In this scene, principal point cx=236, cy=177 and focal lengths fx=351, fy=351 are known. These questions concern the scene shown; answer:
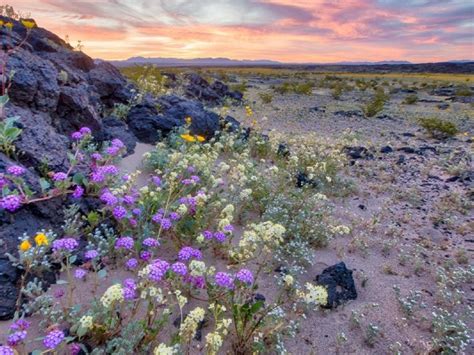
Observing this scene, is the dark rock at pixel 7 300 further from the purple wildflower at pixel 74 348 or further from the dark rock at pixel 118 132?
the dark rock at pixel 118 132

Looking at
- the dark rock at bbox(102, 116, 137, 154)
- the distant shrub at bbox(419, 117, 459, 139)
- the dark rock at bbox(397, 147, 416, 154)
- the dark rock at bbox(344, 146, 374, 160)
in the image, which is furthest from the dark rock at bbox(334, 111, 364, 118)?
the dark rock at bbox(102, 116, 137, 154)

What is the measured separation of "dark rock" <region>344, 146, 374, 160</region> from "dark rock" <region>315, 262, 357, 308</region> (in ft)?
19.3

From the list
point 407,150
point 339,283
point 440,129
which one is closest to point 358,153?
point 407,150

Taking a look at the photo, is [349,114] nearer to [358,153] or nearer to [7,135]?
[358,153]

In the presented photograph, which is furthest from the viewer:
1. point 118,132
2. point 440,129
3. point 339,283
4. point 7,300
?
point 440,129

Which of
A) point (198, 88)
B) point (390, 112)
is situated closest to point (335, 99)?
point (390, 112)

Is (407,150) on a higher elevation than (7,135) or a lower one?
lower

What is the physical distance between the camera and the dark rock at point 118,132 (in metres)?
6.36

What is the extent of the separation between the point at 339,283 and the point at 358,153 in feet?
20.6

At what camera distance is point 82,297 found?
115 inches

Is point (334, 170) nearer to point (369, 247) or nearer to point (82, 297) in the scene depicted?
point (369, 247)

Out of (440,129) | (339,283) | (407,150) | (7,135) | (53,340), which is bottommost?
(407,150)

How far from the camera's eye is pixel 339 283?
11.8 feet

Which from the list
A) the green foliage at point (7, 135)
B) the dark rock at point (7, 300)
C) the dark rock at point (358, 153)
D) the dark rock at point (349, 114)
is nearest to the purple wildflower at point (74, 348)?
the dark rock at point (7, 300)
